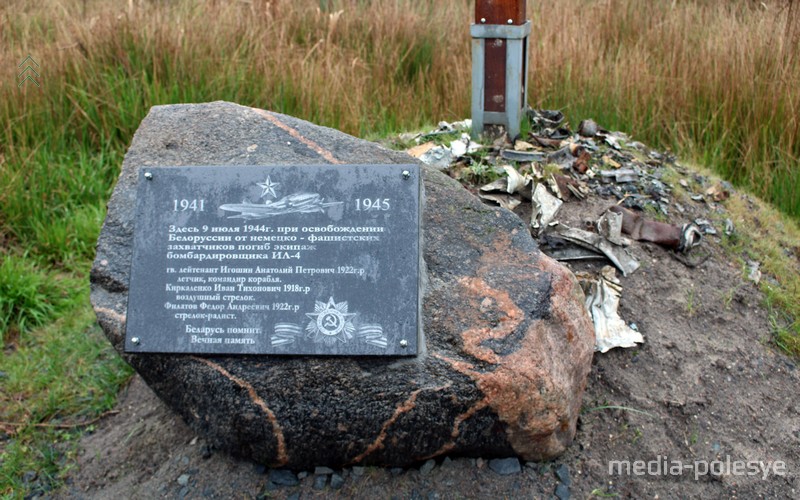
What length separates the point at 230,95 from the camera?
17.2 feet

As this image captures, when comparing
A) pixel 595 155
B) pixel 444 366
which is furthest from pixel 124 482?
pixel 595 155

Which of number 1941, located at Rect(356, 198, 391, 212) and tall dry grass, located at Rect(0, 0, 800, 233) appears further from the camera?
tall dry grass, located at Rect(0, 0, 800, 233)

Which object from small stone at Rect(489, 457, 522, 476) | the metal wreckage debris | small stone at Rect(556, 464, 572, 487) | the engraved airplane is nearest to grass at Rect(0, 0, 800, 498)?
the metal wreckage debris

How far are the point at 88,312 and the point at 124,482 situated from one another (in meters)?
1.34

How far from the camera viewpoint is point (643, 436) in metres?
2.75

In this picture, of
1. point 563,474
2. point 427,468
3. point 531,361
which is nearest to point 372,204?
point 531,361

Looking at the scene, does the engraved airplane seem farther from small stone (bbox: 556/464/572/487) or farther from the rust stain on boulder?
small stone (bbox: 556/464/572/487)

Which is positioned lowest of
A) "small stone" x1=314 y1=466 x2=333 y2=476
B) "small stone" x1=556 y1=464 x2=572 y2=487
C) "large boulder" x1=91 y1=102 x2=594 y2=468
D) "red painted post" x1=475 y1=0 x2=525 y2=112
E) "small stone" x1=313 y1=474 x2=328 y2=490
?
"small stone" x1=556 y1=464 x2=572 y2=487

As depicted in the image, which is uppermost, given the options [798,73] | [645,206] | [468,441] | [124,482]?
[798,73]

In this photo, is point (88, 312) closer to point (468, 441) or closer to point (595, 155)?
point (468, 441)

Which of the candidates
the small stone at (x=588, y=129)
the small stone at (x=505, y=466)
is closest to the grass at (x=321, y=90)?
the small stone at (x=588, y=129)

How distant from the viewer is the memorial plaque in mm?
2383

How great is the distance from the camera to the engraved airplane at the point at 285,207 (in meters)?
2.50

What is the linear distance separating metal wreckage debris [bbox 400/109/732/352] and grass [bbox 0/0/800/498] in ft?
1.44
